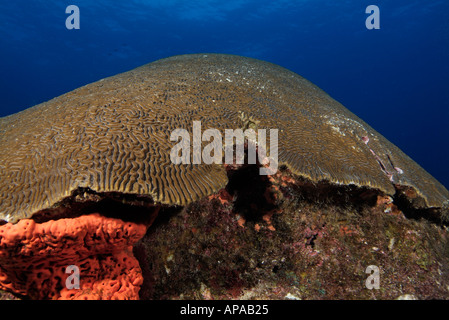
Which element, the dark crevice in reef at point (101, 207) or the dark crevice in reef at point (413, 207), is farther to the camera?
the dark crevice in reef at point (413, 207)

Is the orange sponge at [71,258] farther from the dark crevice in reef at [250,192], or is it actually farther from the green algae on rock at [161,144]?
the dark crevice in reef at [250,192]

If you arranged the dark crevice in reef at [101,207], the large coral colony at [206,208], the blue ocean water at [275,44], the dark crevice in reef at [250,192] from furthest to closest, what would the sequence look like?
the blue ocean water at [275,44] → the dark crevice in reef at [250,192] → the large coral colony at [206,208] → the dark crevice in reef at [101,207]

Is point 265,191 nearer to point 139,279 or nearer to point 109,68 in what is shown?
point 139,279

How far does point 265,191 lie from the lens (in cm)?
292

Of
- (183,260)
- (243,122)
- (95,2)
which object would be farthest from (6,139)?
(95,2)

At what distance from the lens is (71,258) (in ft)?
7.38

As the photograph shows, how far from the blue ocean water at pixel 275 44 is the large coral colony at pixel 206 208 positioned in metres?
44.9

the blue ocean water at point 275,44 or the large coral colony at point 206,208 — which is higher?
the blue ocean water at point 275,44

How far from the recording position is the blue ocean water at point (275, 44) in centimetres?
3962

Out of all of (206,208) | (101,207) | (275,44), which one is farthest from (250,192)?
(275,44)

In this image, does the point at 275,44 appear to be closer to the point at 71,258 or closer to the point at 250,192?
the point at 250,192

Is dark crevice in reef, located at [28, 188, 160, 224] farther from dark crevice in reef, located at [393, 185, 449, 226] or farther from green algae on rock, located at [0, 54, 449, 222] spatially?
dark crevice in reef, located at [393, 185, 449, 226]

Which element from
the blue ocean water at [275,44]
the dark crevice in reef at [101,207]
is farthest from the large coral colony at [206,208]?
the blue ocean water at [275,44]

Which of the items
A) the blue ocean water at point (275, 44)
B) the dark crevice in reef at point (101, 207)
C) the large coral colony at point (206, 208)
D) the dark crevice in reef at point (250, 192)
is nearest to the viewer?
the dark crevice in reef at point (101, 207)
